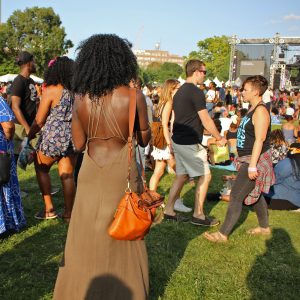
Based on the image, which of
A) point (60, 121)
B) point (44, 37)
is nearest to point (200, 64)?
point (60, 121)

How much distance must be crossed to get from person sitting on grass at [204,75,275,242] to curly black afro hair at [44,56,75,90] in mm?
1991

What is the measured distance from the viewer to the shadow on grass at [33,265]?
3326mm

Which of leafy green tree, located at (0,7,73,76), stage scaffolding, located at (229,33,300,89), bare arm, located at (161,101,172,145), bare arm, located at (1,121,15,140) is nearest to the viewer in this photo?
bare arm, located at (1,121,15,140)

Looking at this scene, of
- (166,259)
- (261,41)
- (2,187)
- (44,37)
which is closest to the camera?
(166,259)

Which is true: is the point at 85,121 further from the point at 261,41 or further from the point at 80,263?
the point at 261,41

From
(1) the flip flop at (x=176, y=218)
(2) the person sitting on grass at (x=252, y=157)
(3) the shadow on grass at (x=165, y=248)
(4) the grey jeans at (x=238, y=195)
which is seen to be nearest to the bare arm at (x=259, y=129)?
(2) the person sitting on grass at (x=252, y=157)

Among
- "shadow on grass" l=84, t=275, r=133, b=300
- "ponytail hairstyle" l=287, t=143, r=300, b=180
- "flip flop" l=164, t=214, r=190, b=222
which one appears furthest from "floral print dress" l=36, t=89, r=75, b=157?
"ponytail hairstyle" l=287, t=143, r=300, b=180

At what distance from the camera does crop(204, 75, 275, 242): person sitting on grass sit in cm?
418

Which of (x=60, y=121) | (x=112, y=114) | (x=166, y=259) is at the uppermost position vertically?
(x=112, y=114)

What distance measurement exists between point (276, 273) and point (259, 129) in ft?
4.76

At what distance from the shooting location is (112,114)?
2516 millimetres

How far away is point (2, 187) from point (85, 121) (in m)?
2.07

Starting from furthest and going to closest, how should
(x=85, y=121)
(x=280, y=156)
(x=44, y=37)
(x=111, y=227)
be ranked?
(x=44, y=37) → (x=280, y=156) → (x=85, y=121) → (x=111, y=227)

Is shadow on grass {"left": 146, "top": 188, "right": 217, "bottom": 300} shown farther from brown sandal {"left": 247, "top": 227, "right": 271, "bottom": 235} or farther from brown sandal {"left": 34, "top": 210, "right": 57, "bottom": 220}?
brown sandal {"left": 34, "top": 210, "right": 57, "bottom": 220}
